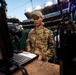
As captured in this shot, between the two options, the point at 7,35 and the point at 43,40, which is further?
the point at 43,40

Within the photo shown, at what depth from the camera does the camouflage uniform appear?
264 centimetres

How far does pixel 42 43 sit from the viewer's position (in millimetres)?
2699

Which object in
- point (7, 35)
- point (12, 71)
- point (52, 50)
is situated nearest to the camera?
point (7, 35)

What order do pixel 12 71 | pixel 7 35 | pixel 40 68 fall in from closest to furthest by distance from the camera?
pixel 7 35 → pixel 12 71 → pixel 40 68

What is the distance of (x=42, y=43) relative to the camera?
2699 mm

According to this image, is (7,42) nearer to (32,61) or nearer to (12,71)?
(12,71)

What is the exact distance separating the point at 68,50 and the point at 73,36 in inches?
2.6

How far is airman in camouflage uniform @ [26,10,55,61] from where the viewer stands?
8.66ft

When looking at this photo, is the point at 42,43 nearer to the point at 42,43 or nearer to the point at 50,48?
the point at 42,43

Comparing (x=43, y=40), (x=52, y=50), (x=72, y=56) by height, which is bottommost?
(x=52, y=50)

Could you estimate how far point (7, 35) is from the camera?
0.69 meters

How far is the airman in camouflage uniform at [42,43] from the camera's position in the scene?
2639mm

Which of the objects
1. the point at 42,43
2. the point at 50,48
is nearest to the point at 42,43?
the point at 42,43

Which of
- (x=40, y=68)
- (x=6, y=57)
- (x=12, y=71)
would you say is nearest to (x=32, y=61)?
(x=40, y=68)
